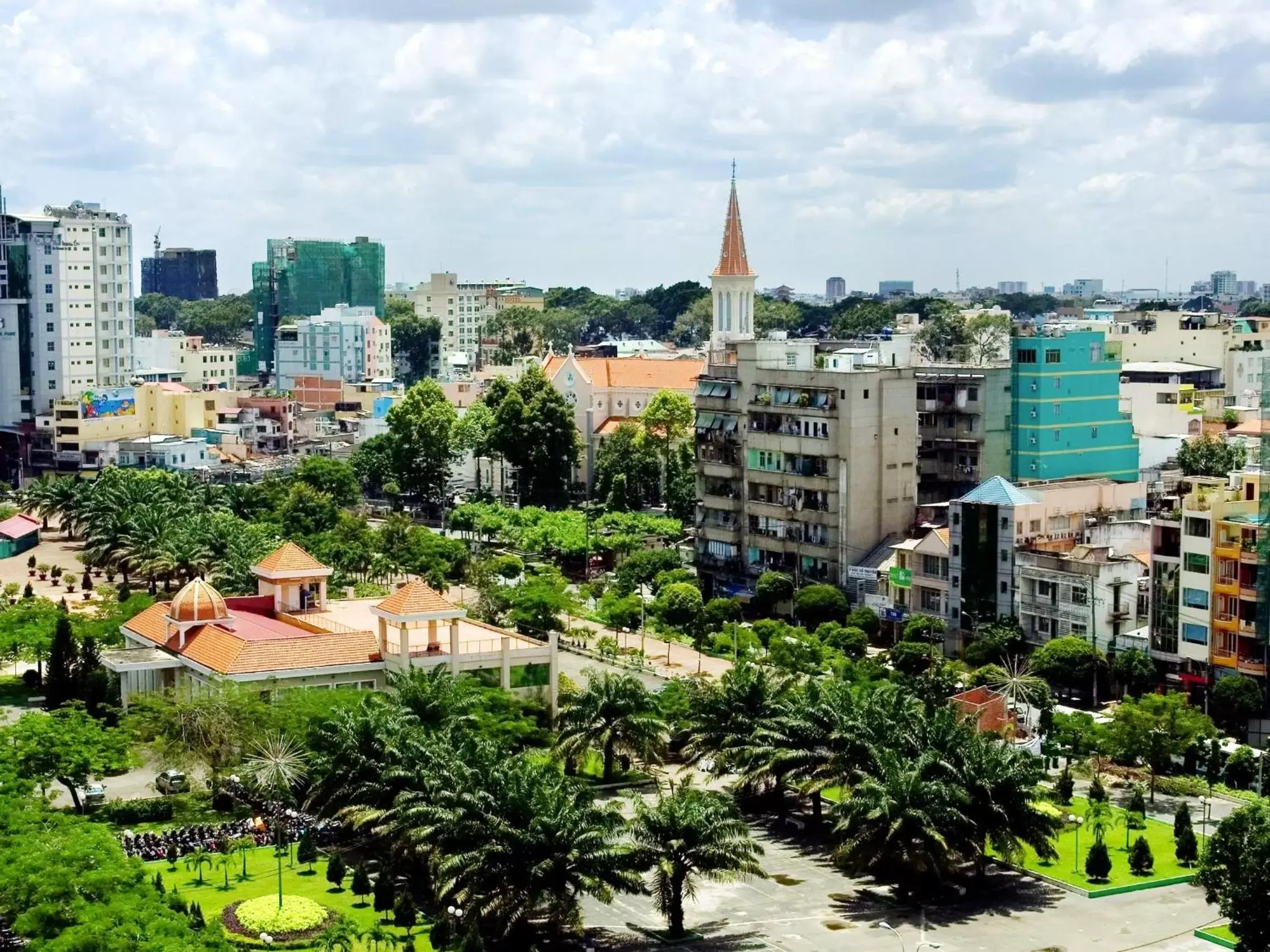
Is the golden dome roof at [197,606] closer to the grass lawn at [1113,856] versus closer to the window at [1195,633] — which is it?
the grass lawn at [1113,856]

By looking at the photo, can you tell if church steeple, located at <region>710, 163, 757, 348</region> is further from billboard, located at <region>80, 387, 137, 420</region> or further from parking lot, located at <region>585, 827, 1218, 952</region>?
parking lot, located at <region>585, 827, 1218, 952</region>

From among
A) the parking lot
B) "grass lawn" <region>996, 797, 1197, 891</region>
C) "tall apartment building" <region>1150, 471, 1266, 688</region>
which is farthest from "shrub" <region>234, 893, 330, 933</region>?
"tall apartment building" <region>1150, 471, 1266, 688</region>

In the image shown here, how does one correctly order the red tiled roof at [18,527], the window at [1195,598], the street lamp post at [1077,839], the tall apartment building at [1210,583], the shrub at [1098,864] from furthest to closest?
the red tiled roof at [18,527] < the window at [1195,598] < the tall apartment building at [1210,583] < the street lamp post at [1077,839] < the shrub at [1098,864]

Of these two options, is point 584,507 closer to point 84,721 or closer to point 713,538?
point 713,538

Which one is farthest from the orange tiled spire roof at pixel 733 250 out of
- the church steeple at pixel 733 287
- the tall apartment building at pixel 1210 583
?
the tall apartment building at pixel 1210 583

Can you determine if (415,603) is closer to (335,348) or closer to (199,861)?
(199,861)

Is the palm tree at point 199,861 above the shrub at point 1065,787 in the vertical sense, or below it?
below
